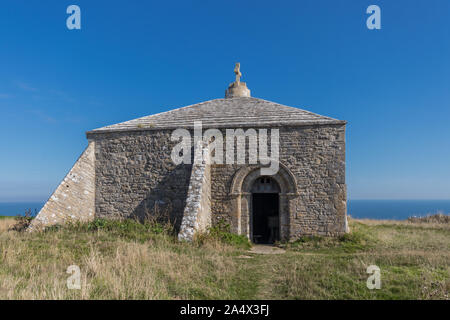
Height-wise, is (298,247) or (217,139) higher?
(217,139)

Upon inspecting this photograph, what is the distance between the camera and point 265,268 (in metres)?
6.59

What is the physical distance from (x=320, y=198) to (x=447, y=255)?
3.91 metres

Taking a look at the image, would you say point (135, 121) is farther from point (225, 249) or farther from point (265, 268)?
point (265, 268)

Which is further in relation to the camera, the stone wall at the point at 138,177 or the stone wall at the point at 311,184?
the stone wall at the point at 138,177

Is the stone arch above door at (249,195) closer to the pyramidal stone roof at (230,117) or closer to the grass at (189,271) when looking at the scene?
the grass at (189,271)

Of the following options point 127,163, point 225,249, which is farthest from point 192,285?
point 127,163

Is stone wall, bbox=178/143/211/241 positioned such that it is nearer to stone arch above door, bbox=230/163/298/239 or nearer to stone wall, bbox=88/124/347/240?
stone wall, bbox=88/124/347/240

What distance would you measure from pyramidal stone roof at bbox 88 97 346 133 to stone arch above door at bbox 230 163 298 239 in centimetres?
192
